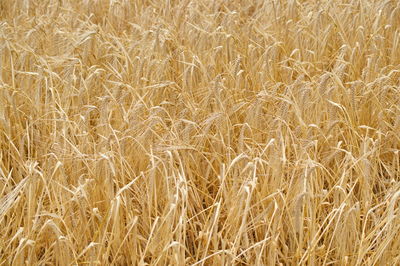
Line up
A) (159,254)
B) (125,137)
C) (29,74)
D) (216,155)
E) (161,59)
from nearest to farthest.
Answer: (159,254)
(125,137)
(216,155)
(29,74)
(161,59)

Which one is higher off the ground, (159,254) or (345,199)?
(345,199)

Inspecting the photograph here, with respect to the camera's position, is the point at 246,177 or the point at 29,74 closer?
the point at 246,177

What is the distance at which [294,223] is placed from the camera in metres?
1.56

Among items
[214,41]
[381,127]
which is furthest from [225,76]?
[381,127]

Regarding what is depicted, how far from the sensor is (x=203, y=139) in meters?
1.88

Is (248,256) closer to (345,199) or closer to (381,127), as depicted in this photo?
(345,199)

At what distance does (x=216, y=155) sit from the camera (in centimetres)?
184

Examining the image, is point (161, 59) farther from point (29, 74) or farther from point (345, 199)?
point (345, 199)

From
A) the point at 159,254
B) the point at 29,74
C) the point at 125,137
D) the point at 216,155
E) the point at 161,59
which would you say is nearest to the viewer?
the point at 159,254

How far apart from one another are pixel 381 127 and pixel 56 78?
1.07m

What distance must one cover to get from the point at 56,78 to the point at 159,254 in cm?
92

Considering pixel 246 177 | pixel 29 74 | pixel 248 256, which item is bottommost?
pixel 248 256

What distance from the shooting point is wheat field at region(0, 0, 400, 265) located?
1.58 meters

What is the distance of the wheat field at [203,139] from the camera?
62.1 inches
